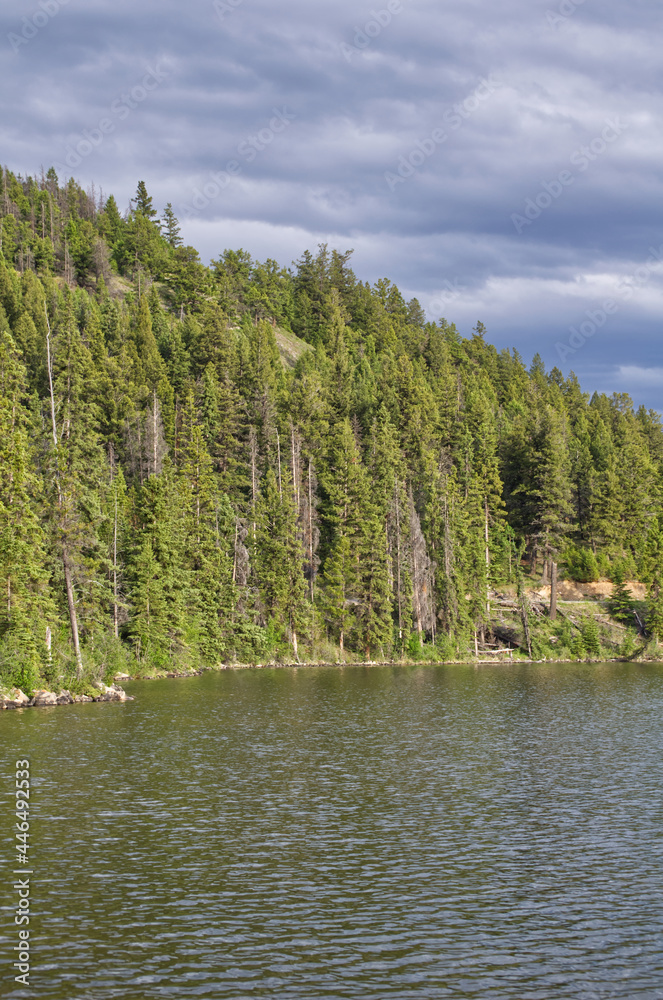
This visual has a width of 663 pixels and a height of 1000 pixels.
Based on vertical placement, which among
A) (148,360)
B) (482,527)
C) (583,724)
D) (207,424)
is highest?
(148,360)

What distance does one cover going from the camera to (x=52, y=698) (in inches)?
1697

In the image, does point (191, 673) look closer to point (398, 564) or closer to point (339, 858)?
point (398, 564)

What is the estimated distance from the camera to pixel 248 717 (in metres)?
40.0

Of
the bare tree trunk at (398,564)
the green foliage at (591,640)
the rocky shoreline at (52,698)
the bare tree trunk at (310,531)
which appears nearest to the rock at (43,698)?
the rocky shoreline at (52,698)

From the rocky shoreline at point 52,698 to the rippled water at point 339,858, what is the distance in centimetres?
350

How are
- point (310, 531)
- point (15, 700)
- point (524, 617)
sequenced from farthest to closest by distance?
point (310, 531) → point (524, 617) → point (15, 700)

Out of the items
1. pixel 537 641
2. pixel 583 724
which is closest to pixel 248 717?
pixel 583 724

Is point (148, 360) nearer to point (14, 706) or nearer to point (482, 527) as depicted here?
point (482, 527)

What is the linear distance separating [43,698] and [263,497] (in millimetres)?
42026

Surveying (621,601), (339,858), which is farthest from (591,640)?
(339,858)

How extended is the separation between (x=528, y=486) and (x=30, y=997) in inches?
3567

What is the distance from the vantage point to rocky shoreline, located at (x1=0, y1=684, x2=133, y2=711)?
4141 cm

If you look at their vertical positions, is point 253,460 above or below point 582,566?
above

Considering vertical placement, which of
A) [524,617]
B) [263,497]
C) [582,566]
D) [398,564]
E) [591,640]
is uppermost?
[263,497]
